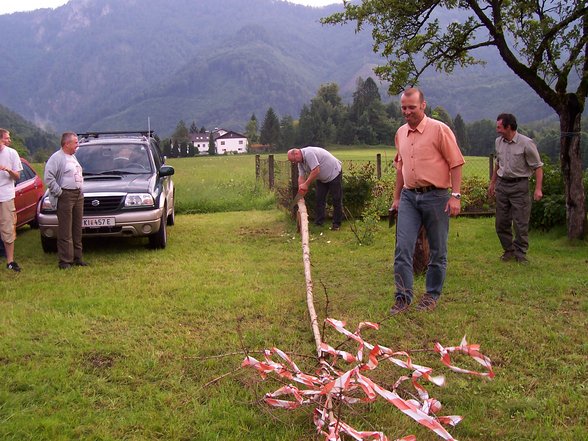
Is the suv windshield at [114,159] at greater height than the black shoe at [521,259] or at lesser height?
greater

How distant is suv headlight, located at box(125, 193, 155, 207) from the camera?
25.9 feet

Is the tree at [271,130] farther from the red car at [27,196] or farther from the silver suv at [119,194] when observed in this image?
the silver suv at [119,194]

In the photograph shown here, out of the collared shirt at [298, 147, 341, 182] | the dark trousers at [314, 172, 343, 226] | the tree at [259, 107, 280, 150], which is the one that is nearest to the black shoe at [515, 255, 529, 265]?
the collared shirt at [298, 147, 341, 182]

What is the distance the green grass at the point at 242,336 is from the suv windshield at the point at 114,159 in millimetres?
1482

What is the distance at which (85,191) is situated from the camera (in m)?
7.88

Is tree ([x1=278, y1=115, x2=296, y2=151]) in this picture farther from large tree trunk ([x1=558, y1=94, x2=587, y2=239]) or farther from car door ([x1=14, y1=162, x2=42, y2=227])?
large tree trunk ([x1=558, y1=94, x2=587, y2=239])

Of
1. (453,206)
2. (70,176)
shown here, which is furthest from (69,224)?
(453,206)

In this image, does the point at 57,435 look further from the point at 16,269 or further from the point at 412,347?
the point at 16,269

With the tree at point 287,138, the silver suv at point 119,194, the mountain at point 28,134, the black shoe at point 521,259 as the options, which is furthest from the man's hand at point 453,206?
the mountain at point 28,134

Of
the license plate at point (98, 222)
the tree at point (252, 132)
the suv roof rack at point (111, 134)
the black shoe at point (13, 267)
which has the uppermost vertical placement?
the tree at point (252, 132)

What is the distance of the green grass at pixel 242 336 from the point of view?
3.18m

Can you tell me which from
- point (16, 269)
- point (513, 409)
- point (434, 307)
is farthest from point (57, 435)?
point (16, 269)

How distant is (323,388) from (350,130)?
55.9 metres

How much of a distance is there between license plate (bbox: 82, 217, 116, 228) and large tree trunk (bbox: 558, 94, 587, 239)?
630cm
